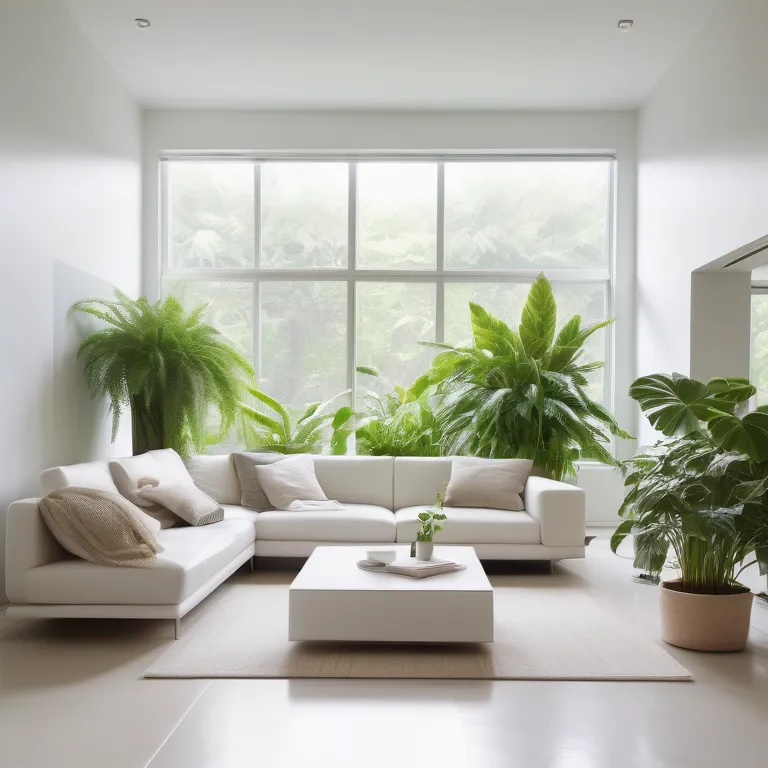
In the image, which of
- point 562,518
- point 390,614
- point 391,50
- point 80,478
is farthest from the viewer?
point 391,50

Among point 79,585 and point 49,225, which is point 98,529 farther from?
point 49,225

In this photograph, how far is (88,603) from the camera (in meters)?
3.62

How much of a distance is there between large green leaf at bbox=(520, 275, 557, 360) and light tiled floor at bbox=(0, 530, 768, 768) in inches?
132

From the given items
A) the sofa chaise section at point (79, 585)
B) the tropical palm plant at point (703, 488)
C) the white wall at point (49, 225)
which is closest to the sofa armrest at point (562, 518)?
the tropical palm plant at point (703, 488)

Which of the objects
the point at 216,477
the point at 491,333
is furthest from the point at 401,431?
the point at 216,477

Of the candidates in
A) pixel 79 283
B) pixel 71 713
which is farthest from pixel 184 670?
pixel 79 283

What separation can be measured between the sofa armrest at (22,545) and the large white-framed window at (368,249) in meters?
3.71

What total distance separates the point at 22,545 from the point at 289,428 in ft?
10.7

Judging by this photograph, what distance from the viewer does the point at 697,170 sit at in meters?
5.56

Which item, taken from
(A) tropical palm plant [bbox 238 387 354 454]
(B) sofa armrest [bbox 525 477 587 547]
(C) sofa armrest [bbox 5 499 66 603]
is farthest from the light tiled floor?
(A) tropical palm plant [bbox 238 387 354 454]

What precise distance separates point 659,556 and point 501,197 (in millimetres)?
4655

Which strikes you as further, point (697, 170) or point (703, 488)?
point (697, 170)

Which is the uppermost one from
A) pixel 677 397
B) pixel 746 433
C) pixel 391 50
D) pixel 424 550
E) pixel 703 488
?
pixel 391 50

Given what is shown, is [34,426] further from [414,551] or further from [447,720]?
[447,720]
